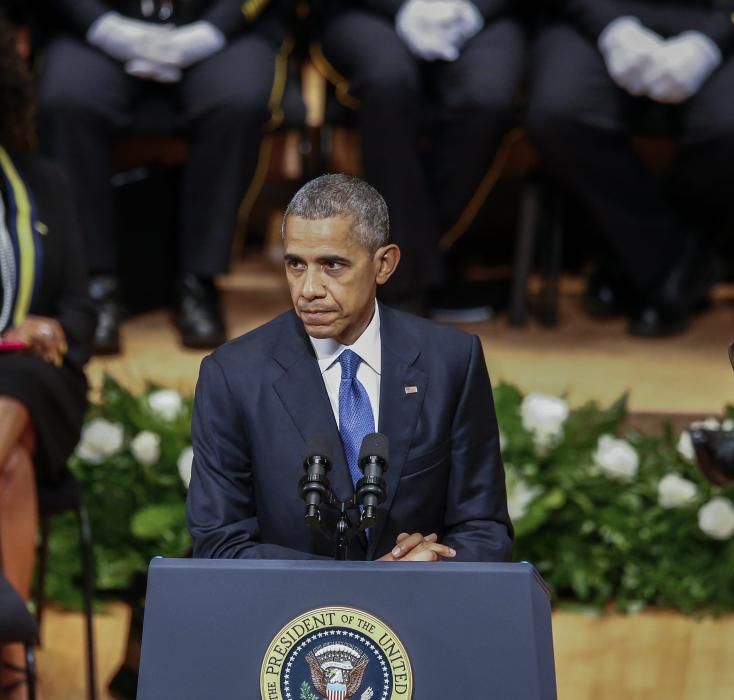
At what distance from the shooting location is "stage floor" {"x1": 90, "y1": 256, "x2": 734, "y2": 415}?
4.31m

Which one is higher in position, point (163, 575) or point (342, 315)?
point (342, 315)

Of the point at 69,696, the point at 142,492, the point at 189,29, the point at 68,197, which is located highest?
the point at 189,29

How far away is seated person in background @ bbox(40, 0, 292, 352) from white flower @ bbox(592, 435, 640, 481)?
1212 mm

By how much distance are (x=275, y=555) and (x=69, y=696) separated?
4.46ft

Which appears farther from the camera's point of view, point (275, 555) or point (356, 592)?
point (275, 555)

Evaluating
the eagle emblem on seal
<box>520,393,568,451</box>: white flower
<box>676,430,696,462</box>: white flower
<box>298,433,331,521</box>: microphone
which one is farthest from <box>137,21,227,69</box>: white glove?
the eagle emblem on seal

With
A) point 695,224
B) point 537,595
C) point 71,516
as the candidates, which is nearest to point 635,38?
point 695,224

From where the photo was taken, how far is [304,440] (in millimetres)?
2465

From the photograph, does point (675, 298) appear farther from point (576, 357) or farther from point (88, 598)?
point (88, 598)

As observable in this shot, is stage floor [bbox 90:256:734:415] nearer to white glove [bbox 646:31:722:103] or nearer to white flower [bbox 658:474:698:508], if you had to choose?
white flower [bbox 658:474:698:508]

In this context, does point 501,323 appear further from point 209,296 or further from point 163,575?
point 163,575

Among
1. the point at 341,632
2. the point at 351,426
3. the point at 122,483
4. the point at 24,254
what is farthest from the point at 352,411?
the point at 122,483

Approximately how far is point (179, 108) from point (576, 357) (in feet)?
4.64

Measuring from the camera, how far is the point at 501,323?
4.89m
